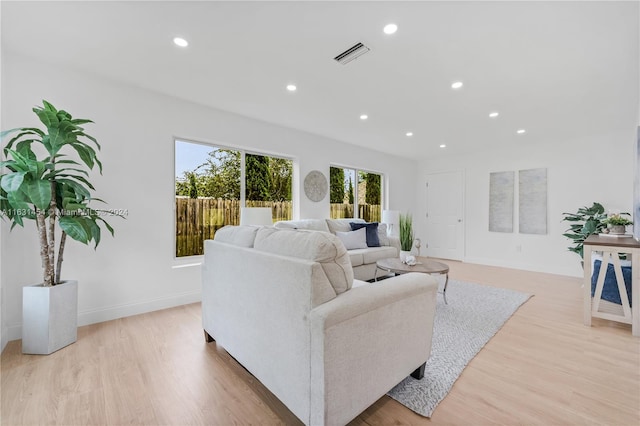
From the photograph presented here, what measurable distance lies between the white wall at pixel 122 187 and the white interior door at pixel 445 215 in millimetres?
4972

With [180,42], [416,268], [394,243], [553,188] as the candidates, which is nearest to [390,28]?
[180,42]

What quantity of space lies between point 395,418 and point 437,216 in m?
5.71

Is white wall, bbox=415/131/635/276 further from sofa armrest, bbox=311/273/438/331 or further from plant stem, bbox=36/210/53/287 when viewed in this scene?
plant stem, bbox=36/210/53/287

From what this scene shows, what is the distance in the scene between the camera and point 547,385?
1.68 meters

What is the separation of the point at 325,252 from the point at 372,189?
487 cm

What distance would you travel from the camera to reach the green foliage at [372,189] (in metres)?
5.87

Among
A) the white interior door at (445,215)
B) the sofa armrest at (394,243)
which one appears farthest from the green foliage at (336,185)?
the white interior door at (445,215)

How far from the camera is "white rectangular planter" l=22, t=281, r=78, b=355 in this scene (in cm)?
203

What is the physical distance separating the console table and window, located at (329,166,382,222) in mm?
3477

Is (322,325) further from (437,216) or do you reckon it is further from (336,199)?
(437,216)

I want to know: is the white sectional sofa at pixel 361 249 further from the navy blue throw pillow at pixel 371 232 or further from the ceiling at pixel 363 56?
the ceiling at pixel 363 56

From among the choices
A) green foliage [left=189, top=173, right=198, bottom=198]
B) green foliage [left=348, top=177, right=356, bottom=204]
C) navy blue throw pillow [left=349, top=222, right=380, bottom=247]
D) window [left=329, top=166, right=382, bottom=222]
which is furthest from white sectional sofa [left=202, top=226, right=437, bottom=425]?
green foliage [left=348, top=177, right=356, bottom=204]

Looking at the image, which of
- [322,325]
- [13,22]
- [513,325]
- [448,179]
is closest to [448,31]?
[322,325]

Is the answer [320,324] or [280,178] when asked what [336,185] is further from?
[320,324]
